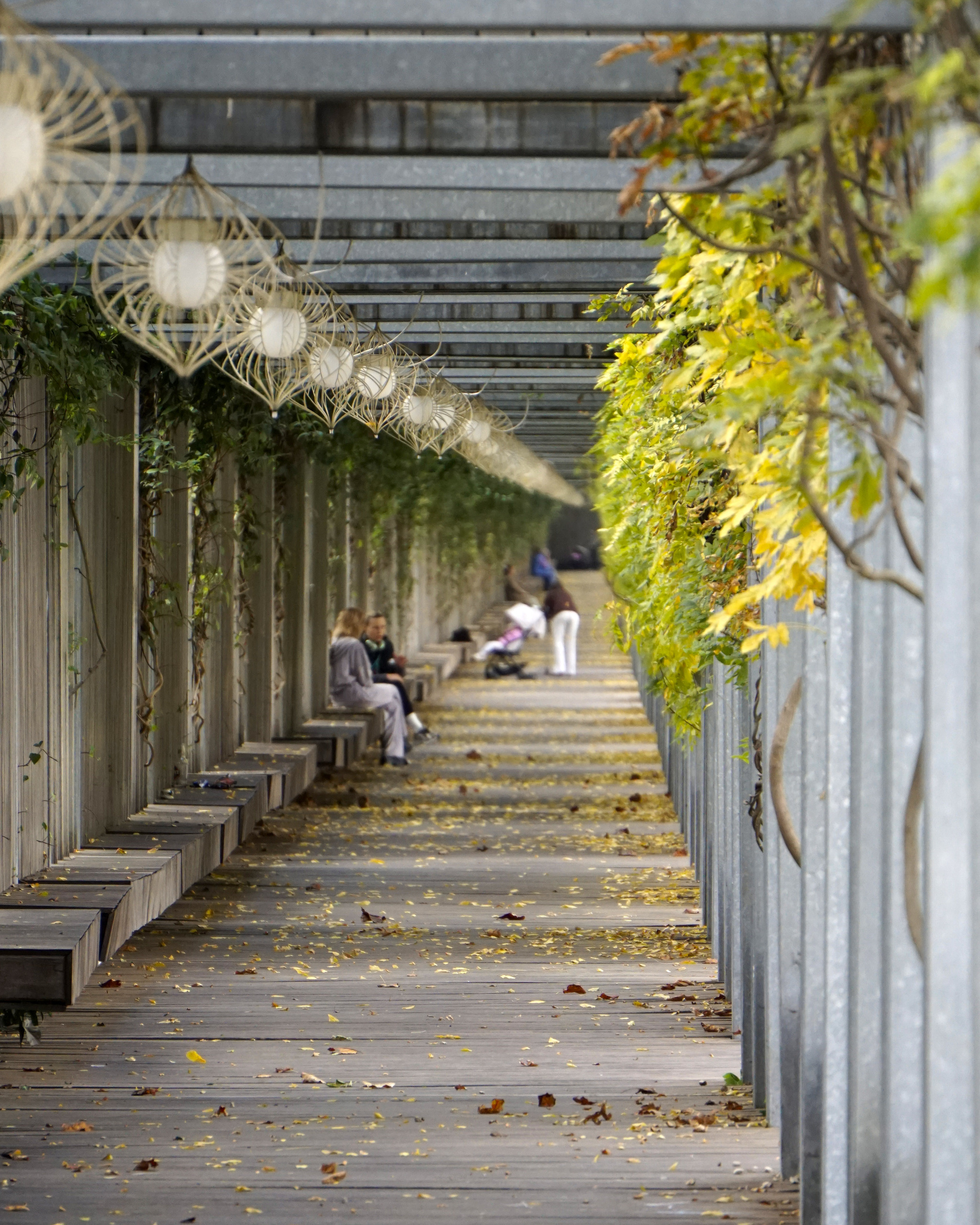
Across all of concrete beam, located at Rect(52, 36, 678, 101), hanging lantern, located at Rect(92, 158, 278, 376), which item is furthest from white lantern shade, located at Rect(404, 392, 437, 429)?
concrete beam, located at Rect(52, 36, 678, 101)

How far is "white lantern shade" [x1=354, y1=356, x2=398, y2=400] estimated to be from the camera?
7.08 meters

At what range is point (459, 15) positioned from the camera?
2.82 meters

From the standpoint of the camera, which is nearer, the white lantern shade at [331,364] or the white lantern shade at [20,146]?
the white lantern shade at [20,146]

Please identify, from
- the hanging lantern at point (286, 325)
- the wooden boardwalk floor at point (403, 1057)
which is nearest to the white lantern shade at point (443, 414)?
the hanging lantern at point (286, 325)

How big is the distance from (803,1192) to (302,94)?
2708 mm

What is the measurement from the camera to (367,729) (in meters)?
14.2

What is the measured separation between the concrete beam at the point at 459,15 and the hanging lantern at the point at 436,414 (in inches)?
186

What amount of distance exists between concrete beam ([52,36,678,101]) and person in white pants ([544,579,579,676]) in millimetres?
18420

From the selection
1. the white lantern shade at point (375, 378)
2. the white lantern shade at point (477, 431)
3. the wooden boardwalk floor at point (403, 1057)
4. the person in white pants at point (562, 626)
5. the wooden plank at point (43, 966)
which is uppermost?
the white lantern shade at point (477, 431)

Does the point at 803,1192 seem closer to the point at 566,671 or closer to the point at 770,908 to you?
the point at 770,908

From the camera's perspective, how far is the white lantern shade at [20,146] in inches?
108

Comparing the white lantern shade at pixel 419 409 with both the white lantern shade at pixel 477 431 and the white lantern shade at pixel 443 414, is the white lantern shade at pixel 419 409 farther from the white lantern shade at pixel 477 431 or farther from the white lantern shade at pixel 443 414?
the white lantern shade at pixel 477 431

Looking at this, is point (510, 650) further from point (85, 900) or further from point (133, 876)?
point (85, 900)

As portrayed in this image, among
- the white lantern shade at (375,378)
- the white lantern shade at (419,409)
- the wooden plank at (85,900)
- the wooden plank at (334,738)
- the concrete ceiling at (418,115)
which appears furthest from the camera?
the wooden plank at (334,738)
